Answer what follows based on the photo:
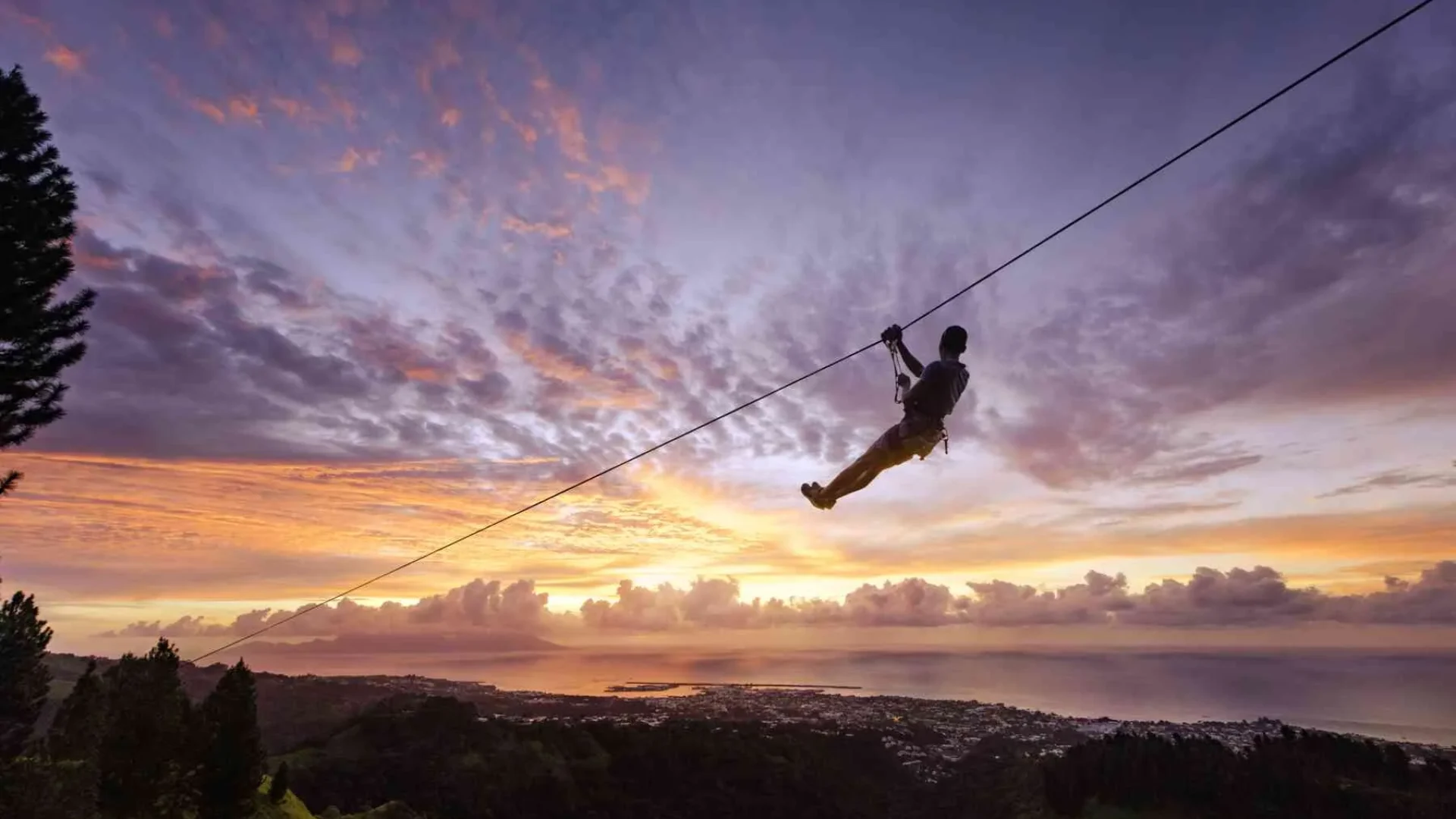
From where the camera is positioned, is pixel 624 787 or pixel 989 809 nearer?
pixel 989 809

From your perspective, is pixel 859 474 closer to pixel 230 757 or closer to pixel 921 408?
pixel 921 408

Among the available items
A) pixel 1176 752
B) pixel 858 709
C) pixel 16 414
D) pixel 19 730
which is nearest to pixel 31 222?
pixel 16 414

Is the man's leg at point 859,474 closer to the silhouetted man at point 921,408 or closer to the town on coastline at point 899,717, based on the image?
the silhouetted man at point 921,408

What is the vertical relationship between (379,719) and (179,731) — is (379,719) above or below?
below

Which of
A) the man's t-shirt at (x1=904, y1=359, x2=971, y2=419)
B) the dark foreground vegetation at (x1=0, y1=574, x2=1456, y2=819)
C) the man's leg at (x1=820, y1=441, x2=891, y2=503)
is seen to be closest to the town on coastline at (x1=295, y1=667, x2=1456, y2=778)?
the dark foreground vegetation at (x1=0, y1=574, x2=1456, y2=819)

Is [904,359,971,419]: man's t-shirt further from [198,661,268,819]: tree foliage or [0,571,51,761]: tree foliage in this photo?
[0,571,51,761]: tree foliage

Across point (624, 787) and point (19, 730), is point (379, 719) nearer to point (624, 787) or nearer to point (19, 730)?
point (624, 787)
